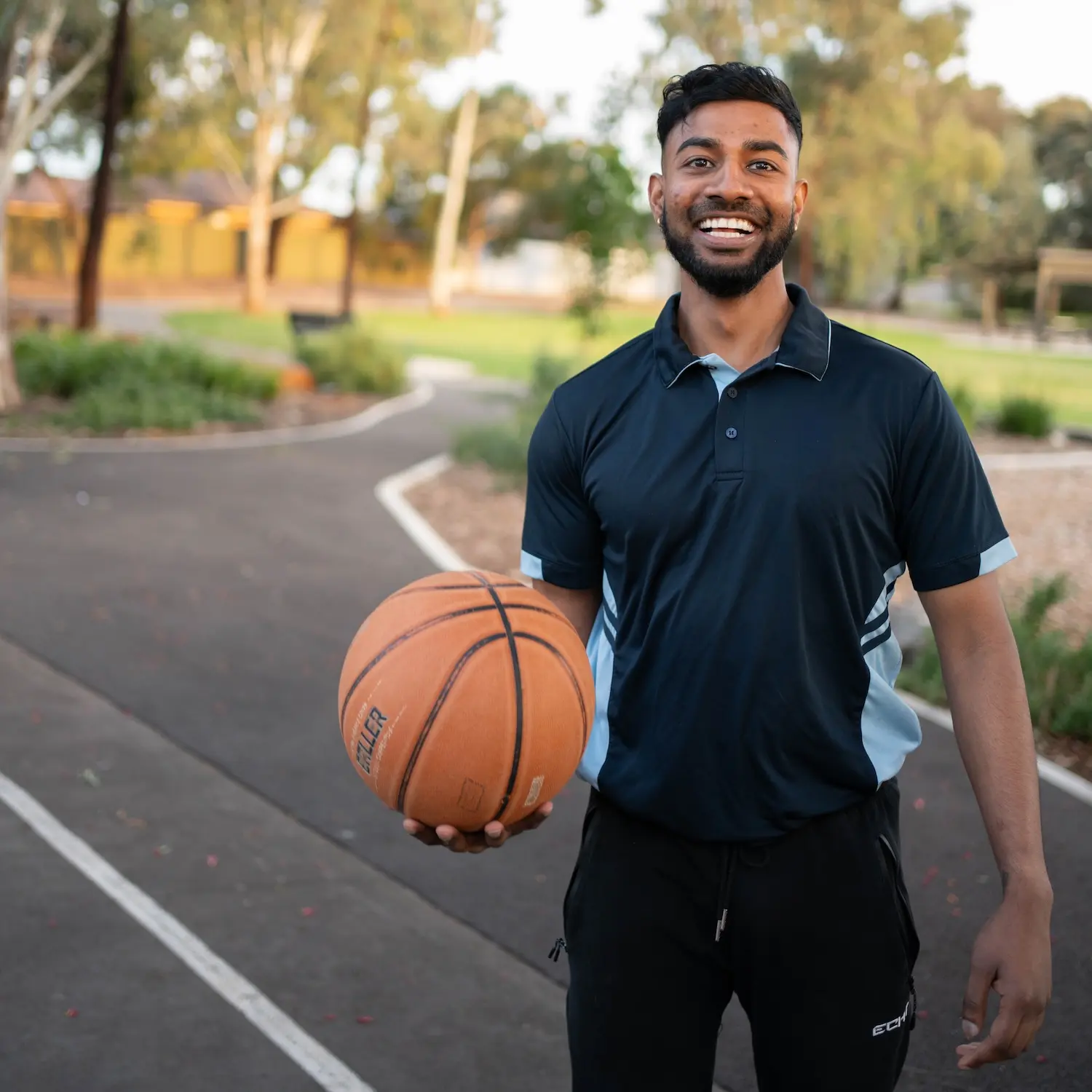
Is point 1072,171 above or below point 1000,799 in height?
above

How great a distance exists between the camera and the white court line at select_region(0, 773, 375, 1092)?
425 centimetres

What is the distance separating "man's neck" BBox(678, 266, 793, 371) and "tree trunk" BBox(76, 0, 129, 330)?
70.9 feet

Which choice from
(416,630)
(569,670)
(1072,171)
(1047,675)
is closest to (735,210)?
(569,670)

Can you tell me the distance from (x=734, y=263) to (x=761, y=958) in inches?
51.1

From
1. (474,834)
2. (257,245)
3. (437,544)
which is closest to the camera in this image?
(474,834)

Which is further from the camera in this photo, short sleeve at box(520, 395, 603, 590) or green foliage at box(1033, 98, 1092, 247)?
green foliage at box(1033, 98, 1092, 247)

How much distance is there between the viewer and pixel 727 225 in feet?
8.64

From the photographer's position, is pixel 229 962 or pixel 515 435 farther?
pixel 515 435

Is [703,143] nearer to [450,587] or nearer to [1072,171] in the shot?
[450,587]

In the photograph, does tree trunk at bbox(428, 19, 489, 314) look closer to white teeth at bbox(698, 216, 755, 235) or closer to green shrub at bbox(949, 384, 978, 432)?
green shrub at bbox(949, 384, 978, 432)

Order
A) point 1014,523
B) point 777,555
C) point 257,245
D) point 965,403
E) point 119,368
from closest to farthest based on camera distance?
point 777,555
point 1014,523
point 965,403
point 119,368
point 257,245

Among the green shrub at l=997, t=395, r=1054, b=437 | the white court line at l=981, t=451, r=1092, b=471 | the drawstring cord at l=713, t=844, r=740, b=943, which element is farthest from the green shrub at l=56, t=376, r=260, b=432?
the drawstring cord at l=713, t=844, r=740, b=943

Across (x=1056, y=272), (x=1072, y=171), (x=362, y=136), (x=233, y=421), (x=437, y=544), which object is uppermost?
(x=1072, y=171)

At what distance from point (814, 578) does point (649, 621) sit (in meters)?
0.33
